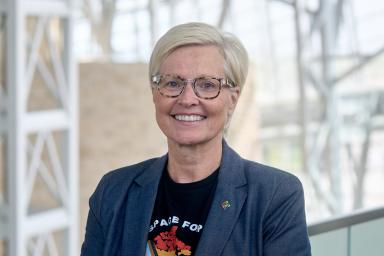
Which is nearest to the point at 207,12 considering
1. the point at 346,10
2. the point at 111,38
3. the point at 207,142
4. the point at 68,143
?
the point at 111,38

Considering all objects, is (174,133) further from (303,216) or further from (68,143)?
(68,143)

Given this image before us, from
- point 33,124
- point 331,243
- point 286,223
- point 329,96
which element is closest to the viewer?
point 286,223

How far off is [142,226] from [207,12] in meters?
9.85

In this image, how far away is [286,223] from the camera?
1272mm

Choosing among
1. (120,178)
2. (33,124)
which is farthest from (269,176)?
(33,124)

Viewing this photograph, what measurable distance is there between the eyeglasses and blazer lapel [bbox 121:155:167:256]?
0.19 metres

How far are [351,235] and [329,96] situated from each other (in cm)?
678

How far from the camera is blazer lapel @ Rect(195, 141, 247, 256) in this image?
129cm

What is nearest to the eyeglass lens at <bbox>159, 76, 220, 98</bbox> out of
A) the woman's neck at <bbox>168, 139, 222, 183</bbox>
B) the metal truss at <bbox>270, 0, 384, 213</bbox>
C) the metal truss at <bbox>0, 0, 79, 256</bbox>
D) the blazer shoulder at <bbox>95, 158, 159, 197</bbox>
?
the woman's neck at <bbox>168, 139, 222, 183</bbox>

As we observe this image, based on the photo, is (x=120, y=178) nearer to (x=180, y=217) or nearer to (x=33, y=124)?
(x=180, y=217)

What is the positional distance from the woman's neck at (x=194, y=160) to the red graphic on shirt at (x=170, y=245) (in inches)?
4.1

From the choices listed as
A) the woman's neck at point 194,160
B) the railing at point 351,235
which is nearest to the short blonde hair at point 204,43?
the woman's neck at point 194,160

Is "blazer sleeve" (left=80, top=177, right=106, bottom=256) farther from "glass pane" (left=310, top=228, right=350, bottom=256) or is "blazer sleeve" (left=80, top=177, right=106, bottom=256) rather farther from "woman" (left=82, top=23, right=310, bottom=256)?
"glass pane" (left=310, top=228, right=350, bottom=256)

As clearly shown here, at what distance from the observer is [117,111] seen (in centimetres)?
847
